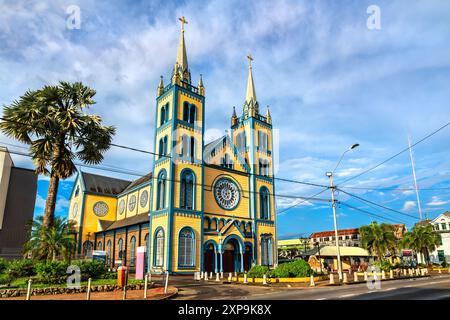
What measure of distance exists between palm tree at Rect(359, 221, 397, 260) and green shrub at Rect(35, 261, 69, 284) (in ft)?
149

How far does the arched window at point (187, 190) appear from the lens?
124ft

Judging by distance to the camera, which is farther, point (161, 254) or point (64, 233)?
point (161, 254)

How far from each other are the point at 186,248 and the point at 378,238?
1215 inches

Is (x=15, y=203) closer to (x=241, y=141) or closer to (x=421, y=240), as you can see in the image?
(x=241, y=141)

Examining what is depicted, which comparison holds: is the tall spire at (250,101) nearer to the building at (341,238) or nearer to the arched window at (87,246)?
the arched window at (87,246)

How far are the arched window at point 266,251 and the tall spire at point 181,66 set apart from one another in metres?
22.8

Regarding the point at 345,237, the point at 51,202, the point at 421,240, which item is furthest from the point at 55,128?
the point at 345,237

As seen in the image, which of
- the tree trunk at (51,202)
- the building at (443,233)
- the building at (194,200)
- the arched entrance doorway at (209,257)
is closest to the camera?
the tree trunk at (51,202)

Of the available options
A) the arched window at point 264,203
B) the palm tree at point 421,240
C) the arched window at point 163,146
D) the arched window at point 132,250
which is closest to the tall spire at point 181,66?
the arched window at point 163,146

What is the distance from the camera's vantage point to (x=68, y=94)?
24.2 m
